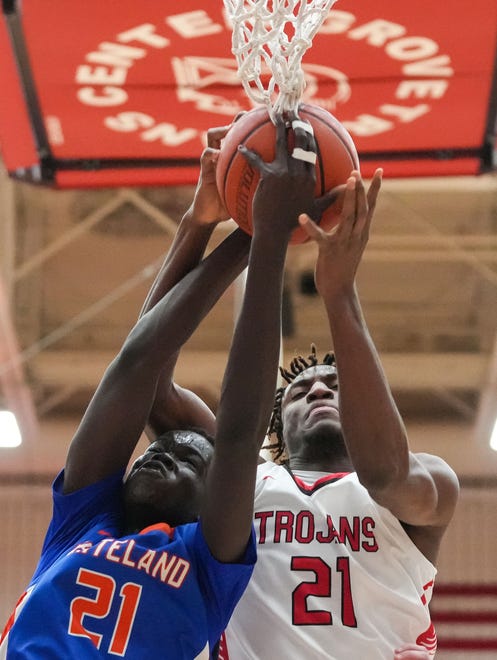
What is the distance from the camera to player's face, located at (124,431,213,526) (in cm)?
275

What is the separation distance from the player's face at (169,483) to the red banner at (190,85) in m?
2.07

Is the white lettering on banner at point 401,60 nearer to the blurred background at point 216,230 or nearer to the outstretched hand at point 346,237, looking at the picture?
the blurred background at point 216,230

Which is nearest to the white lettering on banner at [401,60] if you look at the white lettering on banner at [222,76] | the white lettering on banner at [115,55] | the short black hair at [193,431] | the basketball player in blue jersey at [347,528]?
the white lettering on banner at [222,76]

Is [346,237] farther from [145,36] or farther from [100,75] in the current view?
[100,75]

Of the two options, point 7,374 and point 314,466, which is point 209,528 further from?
point 7,374

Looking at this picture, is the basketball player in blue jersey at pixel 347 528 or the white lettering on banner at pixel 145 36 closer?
the basketball player in blue jersey at pixel 347 528

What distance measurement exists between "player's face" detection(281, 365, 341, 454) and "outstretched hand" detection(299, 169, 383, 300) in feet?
2.38

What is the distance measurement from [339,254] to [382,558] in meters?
0.93

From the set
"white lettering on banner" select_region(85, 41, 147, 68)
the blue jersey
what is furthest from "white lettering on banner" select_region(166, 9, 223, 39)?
the blue jersey

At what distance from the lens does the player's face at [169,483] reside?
2.75 meters

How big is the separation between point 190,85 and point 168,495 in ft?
8.09

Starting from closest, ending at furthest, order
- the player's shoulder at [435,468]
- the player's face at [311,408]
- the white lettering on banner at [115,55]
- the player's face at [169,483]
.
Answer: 1. the player's face at [169,483]
2. the player's shoulder at [435,468]
3. the player's face at [311,408]
4. the white lettering on banner at [115,55]

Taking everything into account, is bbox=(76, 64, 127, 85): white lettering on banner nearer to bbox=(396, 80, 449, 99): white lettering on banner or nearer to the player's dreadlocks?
bbox=(396, 80, 449, 99): white lettering on banner

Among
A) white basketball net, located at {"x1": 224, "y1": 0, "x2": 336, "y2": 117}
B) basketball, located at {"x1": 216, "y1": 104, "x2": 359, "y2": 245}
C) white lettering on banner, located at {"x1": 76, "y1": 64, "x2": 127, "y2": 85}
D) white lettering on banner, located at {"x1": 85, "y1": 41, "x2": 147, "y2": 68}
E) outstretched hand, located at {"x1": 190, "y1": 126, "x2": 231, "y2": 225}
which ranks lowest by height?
white lettering on banner, located at {"x1": 76, "y1": 64, "x2": 127, "y2": 85}
